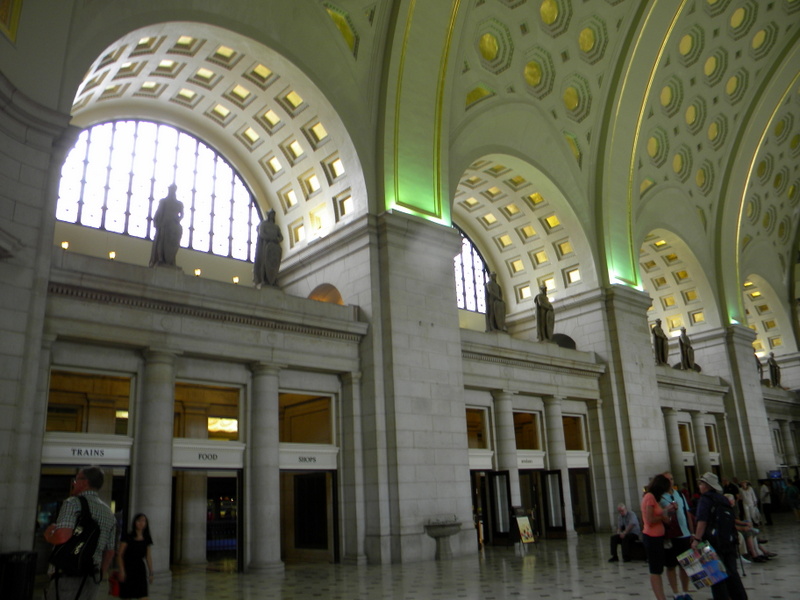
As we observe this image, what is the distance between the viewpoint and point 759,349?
121 feet

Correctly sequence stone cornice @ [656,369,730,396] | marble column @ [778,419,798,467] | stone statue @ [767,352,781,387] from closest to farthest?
1. stone cornice @ [656,369,730,396]
2. marble column @ [778,419,798,467]
3. stone statue @ [767,352,781,387]

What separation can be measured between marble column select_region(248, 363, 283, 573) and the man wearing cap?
854 cm

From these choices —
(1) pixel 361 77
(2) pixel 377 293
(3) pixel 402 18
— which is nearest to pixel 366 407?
(2) pixel 377 293

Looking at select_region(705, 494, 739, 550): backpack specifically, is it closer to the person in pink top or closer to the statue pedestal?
the person in pink top

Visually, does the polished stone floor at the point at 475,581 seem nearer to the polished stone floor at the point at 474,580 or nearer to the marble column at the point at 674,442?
the polished stone floor at the point at 474,580

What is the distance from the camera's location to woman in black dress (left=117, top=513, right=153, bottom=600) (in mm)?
7418

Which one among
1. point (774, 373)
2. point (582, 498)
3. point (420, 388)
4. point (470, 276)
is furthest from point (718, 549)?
point (774, 373)

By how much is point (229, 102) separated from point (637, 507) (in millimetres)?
16616

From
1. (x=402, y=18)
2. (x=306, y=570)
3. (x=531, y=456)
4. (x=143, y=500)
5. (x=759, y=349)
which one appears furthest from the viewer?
(x=759, y=349)

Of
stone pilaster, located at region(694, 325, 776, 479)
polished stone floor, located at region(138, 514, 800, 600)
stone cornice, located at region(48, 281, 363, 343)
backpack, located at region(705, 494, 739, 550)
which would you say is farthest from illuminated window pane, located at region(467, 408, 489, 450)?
stone pilaster, located at region(694, 325, 776, 479)

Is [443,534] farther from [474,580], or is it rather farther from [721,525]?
[721,525]

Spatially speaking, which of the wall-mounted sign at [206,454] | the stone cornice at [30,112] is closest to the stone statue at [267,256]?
the wall-mounted sign at [206,454]

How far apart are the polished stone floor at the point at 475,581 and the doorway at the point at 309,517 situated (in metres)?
1.00

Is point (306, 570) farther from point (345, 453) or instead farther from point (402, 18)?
point (402, 18)
